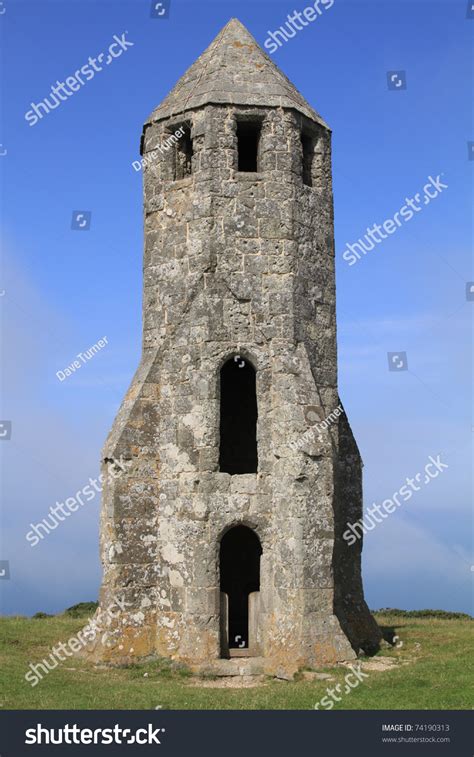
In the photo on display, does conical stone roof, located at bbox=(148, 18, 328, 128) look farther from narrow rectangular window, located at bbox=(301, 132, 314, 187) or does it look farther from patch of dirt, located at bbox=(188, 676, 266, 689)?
patch of dirt, located at bbox=(188, 676, 266, 689)

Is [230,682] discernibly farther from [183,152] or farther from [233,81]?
[233,81]

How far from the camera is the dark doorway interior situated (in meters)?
19.3

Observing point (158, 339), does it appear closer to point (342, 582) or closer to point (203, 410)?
point (203, 410)

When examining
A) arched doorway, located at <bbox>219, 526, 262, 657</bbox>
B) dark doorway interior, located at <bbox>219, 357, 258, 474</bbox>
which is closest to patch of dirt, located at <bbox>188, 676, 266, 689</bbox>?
arched doorway, located at <bbox>219, 526, 262, 657</bbox>

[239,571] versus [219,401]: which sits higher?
[219,401]

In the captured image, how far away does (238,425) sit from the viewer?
19.3 m

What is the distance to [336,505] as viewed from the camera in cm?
1652

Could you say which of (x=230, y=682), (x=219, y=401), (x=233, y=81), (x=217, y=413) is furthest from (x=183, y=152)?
(x=230, y=682)

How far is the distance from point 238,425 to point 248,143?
5.61 meters

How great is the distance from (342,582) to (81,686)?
17.6 ft

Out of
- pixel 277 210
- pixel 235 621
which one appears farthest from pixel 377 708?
pixel 277 210

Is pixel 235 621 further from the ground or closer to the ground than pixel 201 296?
closer to the ground

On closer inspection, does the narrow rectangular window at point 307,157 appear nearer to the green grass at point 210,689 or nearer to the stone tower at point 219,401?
the stone tower at point 219,401

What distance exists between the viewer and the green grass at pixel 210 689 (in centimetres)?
1231
